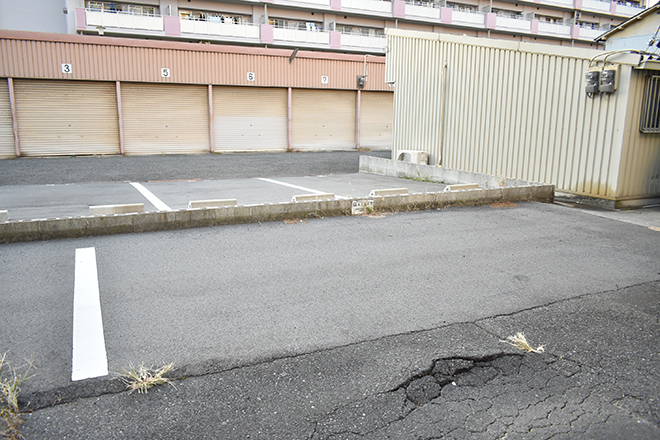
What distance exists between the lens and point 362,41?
37.6 metres

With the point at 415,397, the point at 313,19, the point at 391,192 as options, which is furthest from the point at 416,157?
the point at 313,19

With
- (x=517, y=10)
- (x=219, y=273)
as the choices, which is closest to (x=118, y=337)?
(x=219, y=273)

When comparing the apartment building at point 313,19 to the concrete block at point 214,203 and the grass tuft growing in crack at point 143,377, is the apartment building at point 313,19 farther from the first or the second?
the grass tuft growing in crack at point 143,377

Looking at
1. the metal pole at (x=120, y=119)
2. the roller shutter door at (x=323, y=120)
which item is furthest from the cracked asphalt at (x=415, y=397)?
the roller shutter door at (x=323, y=120)

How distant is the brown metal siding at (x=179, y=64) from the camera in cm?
2011

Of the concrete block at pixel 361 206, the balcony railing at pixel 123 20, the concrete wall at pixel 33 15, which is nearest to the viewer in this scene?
the concrete block at pixel 361 206

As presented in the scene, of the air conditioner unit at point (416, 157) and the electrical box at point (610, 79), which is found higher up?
the electrical box at point (610, 79)

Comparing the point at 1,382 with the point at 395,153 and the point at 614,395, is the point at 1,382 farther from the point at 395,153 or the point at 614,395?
the point at 395,153

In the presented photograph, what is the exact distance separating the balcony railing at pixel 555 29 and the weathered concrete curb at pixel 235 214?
137 ft

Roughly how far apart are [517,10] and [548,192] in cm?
4321

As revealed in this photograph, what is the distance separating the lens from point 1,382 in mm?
2979

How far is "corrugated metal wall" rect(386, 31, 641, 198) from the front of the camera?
31.7ft

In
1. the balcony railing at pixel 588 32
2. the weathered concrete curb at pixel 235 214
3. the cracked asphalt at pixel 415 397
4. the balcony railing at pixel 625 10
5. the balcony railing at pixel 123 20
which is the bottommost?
the cracked asphalt at pixel 415 397

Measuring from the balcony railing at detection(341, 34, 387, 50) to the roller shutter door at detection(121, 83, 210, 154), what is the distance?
1719 centimetres
